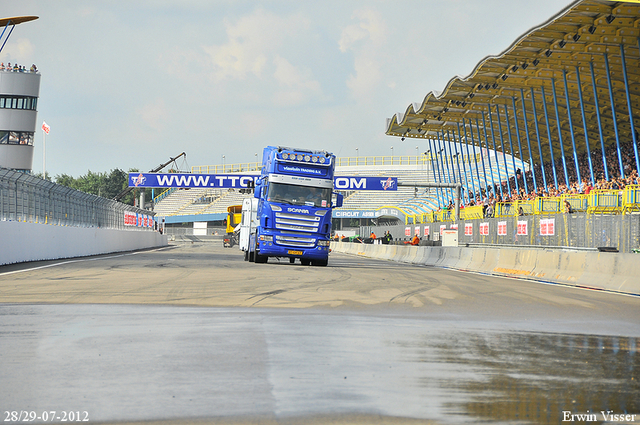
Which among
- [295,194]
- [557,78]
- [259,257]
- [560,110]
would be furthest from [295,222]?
[560,110]

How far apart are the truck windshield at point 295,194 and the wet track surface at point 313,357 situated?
1359 centimetres

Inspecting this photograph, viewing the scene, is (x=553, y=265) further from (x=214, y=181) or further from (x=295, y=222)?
(x=214, y=181)

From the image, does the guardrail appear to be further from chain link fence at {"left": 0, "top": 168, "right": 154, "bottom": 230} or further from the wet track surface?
chain link fence at {"left": 0, "top": 168, "right": 154, "bottom": 230}

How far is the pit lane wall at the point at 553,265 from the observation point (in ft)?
→ 57.6

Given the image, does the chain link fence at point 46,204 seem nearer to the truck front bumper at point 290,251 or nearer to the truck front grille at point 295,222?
the truck front bumper at point 290,251

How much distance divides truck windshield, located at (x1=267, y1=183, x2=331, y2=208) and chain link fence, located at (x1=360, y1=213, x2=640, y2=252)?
26.7 ft

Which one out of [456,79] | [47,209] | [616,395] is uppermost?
[456,79]

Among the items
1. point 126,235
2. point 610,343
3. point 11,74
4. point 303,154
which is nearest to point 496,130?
point 126,235

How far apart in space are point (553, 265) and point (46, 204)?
18.4 metres

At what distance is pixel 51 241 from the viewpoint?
96.1ft

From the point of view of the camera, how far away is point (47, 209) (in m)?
29.4

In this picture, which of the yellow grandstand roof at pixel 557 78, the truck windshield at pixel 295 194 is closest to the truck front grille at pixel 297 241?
the truck windshield at pixel 295 194

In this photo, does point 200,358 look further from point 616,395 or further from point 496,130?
point 496,130

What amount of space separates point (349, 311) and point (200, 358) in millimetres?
4880
